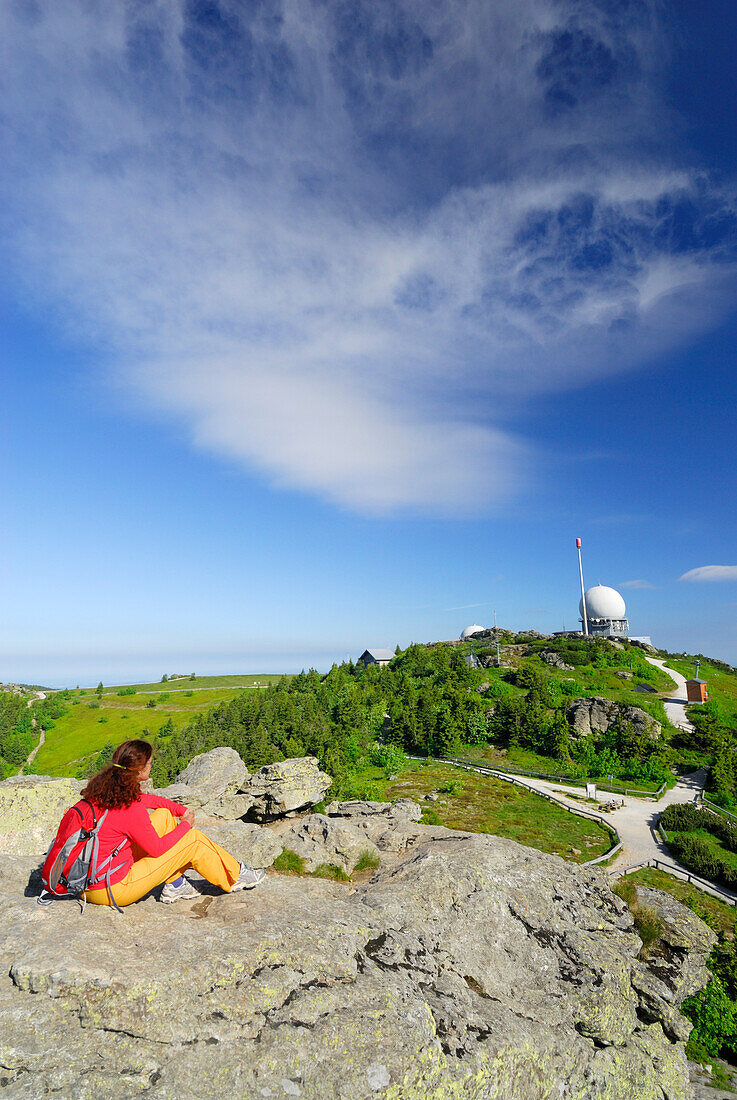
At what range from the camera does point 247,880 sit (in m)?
8.49

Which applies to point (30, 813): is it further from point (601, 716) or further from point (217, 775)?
point (601, 716)

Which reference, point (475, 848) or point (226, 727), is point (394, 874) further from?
point (226, 727)

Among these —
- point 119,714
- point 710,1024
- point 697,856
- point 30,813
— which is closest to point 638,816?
point 697,856

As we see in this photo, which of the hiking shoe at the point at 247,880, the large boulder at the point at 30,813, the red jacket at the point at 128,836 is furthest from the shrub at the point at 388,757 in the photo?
the red jacket at the point at 128,836

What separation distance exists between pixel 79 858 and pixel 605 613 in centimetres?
9780

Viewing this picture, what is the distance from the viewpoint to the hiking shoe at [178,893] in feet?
25.1

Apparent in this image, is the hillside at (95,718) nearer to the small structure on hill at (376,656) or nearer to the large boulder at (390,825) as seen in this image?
the small structure on hill at (376,656)

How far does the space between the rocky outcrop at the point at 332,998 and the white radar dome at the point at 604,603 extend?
294ft

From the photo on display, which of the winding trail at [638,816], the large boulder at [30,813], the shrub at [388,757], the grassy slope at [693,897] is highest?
the large boulder at [30,813]

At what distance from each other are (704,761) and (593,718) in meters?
9.25

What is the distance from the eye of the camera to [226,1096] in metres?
5.23

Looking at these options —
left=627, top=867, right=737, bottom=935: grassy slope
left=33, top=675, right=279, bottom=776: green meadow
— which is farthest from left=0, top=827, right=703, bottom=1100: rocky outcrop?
left=33, top=675, right=279, bottom=776: green meadow

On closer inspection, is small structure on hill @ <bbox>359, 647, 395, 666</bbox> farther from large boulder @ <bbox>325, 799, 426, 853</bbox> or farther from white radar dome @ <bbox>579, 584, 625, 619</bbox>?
large boulder @ <bbox>325, 799, 426, 853</bbox>

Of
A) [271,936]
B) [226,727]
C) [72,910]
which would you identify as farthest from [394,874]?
[226,727]
